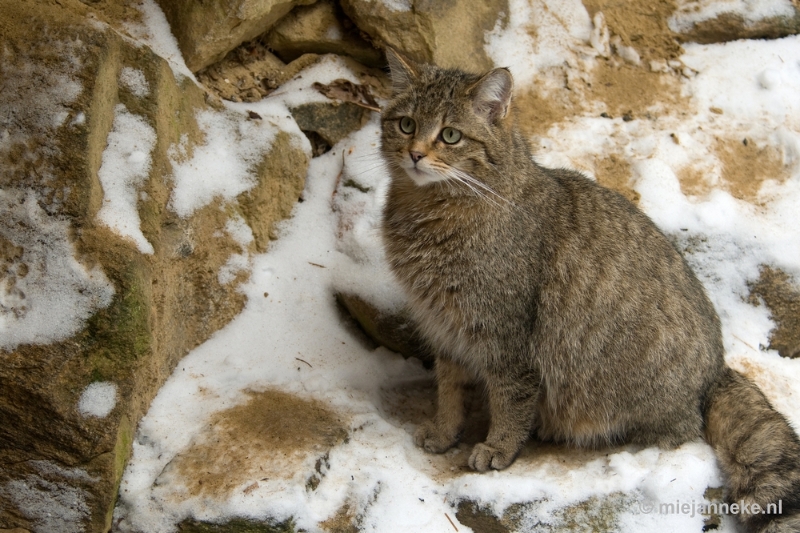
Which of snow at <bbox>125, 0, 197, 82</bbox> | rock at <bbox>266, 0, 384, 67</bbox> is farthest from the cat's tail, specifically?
snow at <bbox>125, 0, 197, 82</bbox>

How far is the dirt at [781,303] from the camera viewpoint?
15.5ft

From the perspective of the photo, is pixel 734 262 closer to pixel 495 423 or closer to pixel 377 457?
pixel 495 423

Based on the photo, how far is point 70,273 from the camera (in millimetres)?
3408

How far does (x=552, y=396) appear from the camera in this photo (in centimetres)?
403

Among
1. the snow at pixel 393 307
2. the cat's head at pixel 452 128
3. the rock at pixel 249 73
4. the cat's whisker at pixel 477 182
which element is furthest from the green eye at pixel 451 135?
the rock at pixel 249 73

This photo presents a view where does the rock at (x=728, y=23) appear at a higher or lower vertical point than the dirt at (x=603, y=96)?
higher

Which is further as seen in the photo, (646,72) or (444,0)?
(646,72)

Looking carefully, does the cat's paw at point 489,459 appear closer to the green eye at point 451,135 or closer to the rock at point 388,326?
the rock at point 388,326

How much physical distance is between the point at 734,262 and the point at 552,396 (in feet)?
5.86

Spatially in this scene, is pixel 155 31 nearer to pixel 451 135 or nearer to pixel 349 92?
pixel 349 92

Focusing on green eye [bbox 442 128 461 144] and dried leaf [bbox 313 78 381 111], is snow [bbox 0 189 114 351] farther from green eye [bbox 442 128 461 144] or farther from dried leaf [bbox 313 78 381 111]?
dried leaf [bbox 313 78 381 111]

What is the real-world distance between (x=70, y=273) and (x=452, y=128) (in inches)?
78.8

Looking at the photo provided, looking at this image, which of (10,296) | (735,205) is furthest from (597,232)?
(10,296)

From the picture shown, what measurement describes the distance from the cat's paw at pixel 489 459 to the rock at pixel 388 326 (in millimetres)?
882
